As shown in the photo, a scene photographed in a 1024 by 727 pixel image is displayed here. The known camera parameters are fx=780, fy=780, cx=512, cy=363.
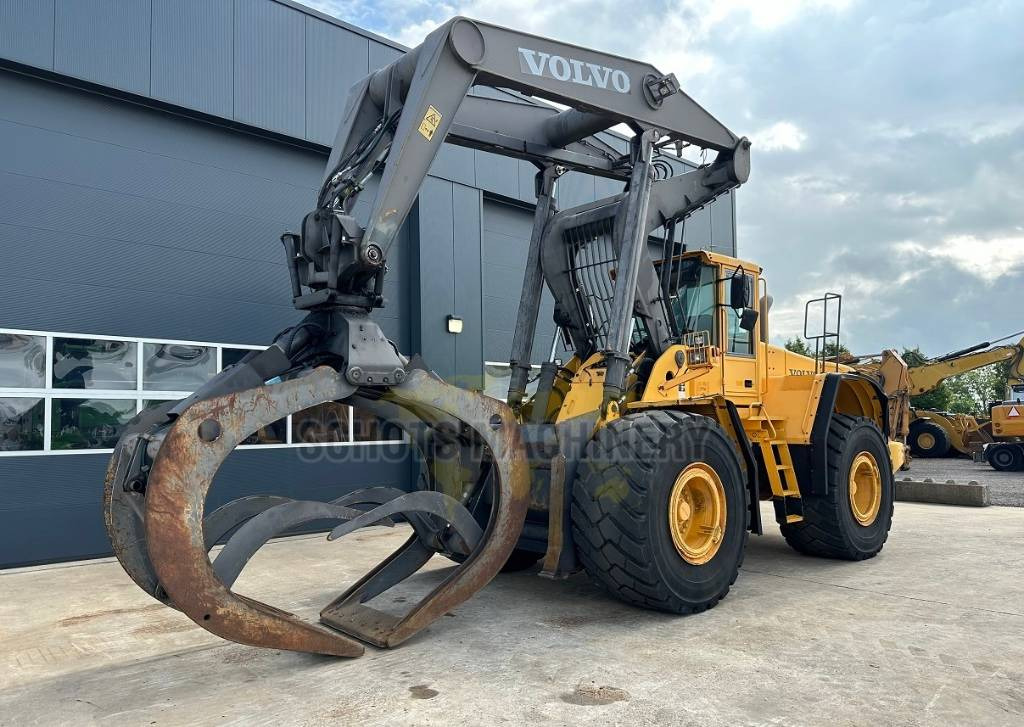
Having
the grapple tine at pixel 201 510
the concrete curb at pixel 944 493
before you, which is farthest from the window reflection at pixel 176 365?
the concrete curb at pixel 944 493

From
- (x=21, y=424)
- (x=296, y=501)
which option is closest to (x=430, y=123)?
(x=296, y=501)

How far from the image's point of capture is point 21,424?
8.05 m

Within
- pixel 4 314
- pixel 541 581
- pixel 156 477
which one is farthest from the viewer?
pixel 4 314

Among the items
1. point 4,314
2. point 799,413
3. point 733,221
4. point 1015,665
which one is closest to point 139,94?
point 4,314

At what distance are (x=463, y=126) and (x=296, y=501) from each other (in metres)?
3.52

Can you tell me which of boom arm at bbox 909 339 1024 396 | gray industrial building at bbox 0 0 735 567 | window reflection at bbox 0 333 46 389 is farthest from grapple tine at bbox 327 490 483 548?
boom arm at bbox 909 339 1024 396

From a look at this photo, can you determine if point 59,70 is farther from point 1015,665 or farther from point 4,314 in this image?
point 1015,665

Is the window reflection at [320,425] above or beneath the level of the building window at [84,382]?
beneath

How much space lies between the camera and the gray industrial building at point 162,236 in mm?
8117

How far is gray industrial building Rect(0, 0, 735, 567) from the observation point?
320 inches

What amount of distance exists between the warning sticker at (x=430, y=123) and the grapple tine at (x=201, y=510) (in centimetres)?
178

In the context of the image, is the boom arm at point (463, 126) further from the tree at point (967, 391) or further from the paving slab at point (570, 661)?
the tree at point (967, 391)

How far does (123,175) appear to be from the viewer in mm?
8828

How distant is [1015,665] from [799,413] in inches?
119
